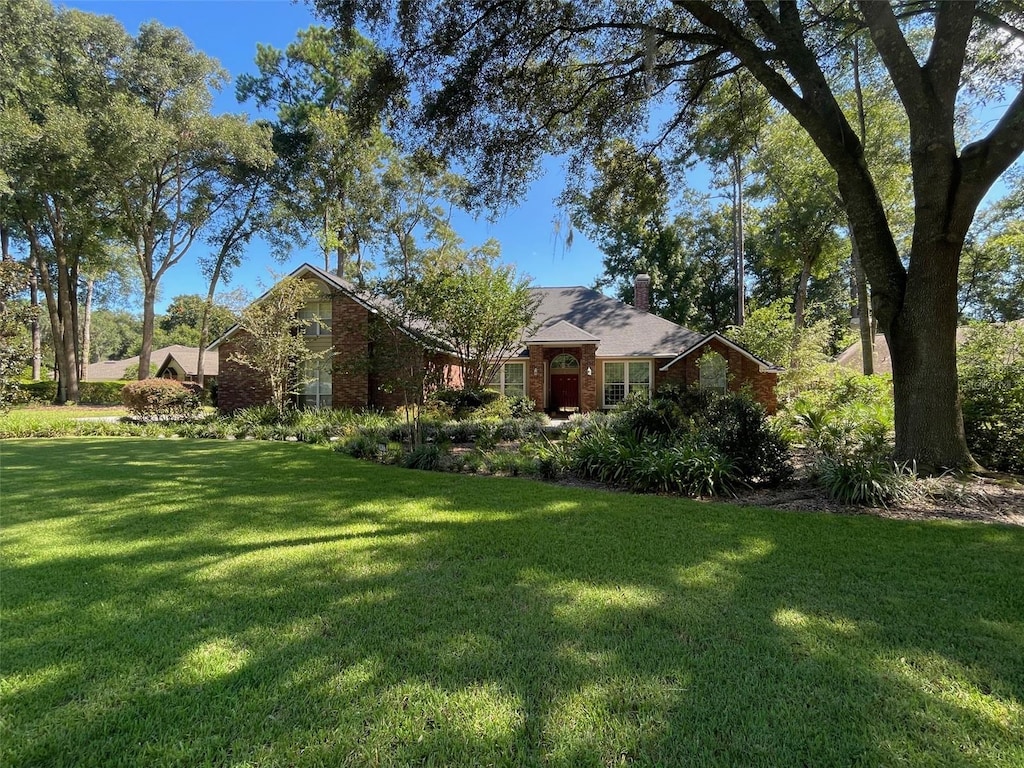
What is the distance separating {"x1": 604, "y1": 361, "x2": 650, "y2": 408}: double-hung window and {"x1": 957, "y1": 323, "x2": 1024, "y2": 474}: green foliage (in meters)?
10.7

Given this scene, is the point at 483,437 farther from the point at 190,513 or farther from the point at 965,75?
the point at 965,75

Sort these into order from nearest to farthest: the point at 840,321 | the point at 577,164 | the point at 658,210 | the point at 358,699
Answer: the point at 358,699 < the point at 577,164 < the point at 658,210 < the point at 840,321

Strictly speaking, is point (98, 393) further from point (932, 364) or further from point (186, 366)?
point (932, 364)

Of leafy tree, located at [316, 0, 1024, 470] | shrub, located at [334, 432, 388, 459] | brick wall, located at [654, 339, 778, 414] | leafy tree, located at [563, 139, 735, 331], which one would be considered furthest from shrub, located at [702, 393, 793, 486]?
leafy tree, located at [563, 139, 735, 331]

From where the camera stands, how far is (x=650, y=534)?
4605 millimetres

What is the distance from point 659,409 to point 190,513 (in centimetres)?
734

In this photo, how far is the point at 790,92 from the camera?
22.1 feet

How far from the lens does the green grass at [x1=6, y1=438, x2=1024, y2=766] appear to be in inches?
74.2

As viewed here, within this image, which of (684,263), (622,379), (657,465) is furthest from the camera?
(684,263)

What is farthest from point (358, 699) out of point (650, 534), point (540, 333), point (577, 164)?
point (540, 333)

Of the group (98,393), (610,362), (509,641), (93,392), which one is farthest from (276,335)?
(93,392)

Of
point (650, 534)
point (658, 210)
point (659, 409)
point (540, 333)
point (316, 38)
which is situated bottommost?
point (650, 534)

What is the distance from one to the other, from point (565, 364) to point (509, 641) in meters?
17.4

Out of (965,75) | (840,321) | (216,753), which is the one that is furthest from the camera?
(840,321)
